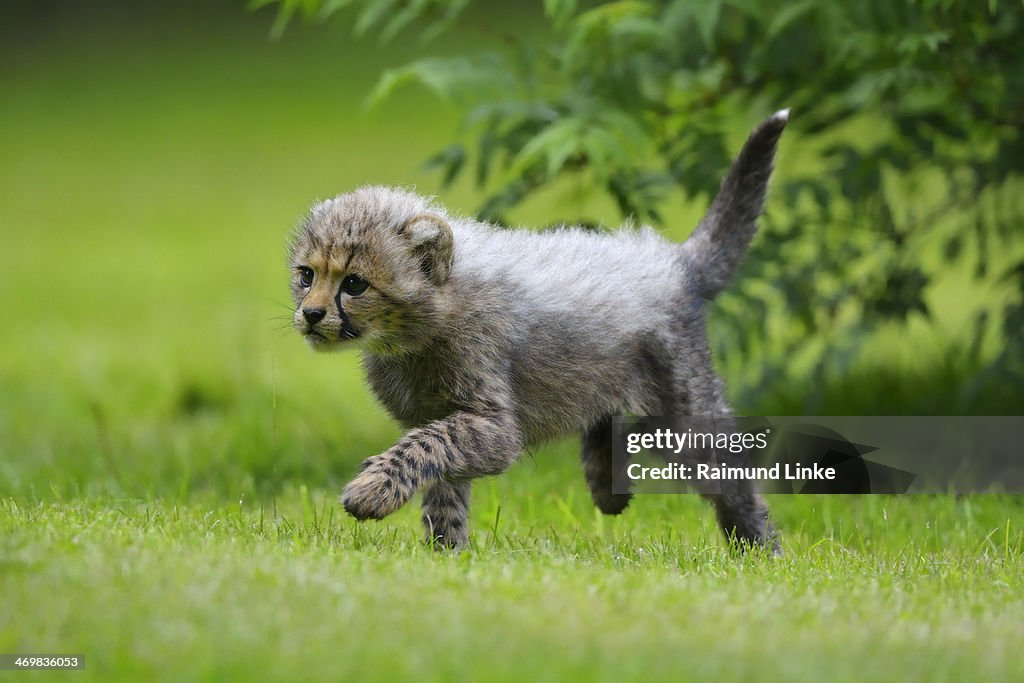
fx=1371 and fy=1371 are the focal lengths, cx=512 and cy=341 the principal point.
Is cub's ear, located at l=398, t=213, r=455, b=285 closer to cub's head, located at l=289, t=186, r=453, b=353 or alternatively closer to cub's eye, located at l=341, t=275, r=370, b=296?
cub's head, located at l=289, t=186, r=453, b=353

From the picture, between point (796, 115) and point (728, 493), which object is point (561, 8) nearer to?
point (796, 115)

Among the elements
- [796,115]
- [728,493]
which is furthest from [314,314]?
[796,115]

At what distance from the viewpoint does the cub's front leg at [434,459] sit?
4.09 m

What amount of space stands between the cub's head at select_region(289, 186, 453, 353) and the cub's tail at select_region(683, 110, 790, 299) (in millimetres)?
1198

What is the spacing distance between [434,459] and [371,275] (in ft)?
2.13

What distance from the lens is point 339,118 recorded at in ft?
57.5

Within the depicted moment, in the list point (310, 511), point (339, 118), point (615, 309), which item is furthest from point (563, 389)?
point (339, 118)

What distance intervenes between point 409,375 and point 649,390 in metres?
0.94

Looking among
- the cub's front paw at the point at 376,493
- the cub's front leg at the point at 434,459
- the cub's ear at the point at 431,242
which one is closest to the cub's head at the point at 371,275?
the cub's ear at the point at 431,242

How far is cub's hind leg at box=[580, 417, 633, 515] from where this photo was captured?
17.1 feet

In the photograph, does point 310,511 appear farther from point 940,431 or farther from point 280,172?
point 280,172

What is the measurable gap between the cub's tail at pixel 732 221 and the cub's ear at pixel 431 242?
1.15 metres

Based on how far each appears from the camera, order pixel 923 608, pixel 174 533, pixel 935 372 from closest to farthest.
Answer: pixel 923 608 < pixel 174 533 < pixel 935 372

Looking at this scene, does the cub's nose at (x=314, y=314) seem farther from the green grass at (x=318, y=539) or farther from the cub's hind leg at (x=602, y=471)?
the cub's hind leg at (x=602, y=471)
